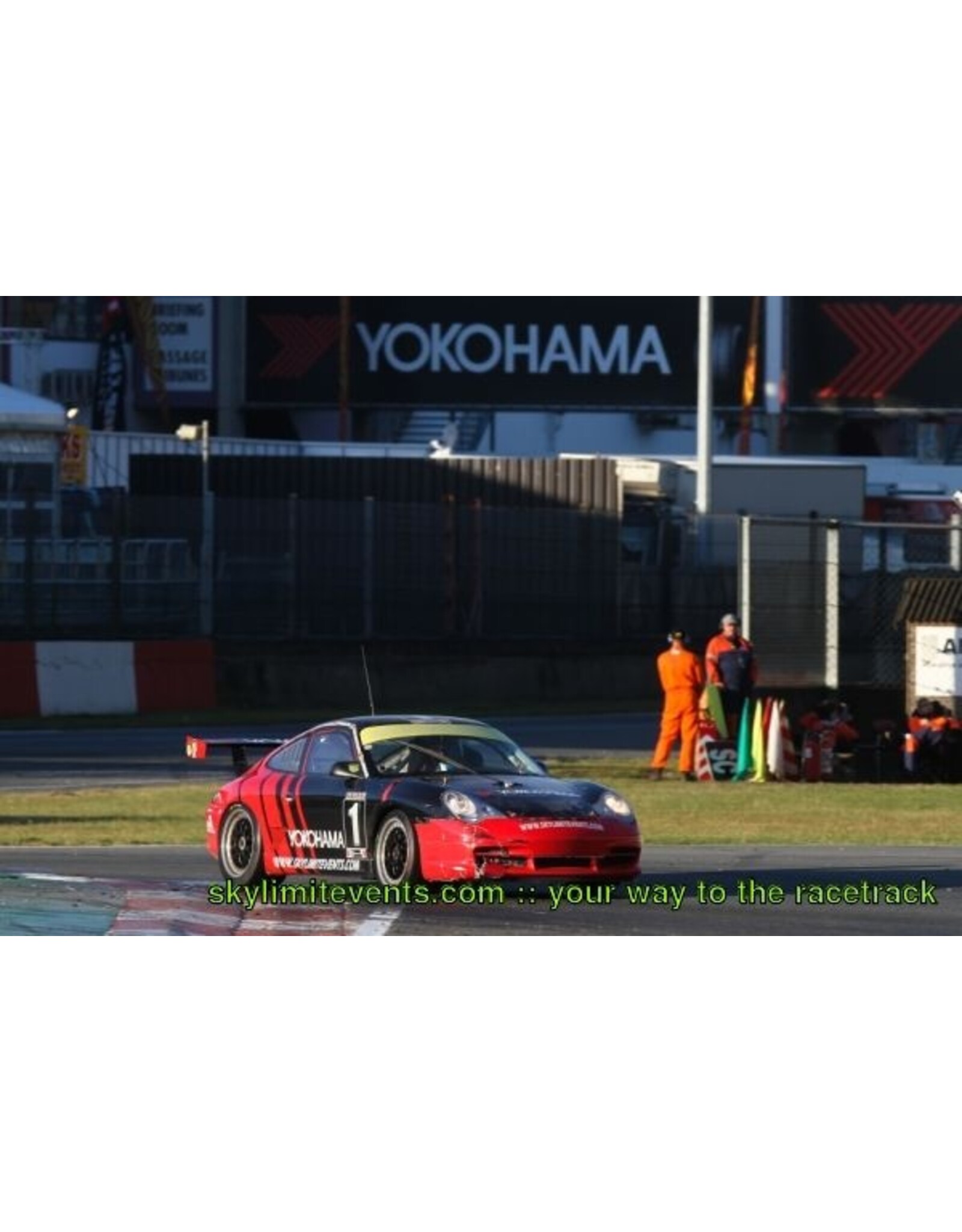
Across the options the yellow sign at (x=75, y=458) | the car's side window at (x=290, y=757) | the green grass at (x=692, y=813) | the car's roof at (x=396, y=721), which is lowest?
the green grass at (x=692, y=813)

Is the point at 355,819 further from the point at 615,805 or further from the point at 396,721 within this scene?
the point at 615,805

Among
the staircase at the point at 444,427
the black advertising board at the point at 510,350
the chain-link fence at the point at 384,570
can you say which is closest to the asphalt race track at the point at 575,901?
the chain-link fence at the point at 384,570

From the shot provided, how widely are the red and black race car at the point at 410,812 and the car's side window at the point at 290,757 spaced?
0.03 feet

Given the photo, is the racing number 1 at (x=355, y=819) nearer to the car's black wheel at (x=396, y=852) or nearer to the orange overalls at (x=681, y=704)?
the car's black wheel at (x=396, y=852)

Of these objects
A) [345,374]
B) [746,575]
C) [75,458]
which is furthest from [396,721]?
[345,374]

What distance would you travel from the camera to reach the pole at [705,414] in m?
36.9

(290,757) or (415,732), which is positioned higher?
(415,732)

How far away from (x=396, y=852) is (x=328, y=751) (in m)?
0.93

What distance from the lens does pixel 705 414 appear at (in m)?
37.5

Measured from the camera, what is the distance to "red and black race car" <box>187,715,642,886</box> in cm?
1388

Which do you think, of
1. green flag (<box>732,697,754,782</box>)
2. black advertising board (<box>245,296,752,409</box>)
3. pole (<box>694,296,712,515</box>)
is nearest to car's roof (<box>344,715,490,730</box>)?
green flag (<box>732,697,754,782</box>)

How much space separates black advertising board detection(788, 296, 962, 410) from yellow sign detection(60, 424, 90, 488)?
25.9 metres

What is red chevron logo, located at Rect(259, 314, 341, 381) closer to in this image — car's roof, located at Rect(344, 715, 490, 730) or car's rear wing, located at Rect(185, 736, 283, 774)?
car's rear wing, located at Rect(185, 736, 283, 774)

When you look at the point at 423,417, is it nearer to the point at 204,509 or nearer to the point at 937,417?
the point at 937,417
